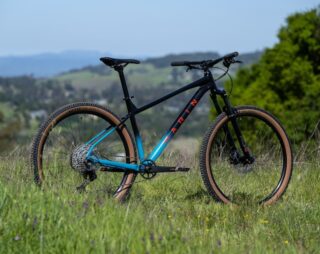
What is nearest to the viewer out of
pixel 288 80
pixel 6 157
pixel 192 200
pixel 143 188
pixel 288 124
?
pixel 192 200

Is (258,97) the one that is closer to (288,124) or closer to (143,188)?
(288,124)

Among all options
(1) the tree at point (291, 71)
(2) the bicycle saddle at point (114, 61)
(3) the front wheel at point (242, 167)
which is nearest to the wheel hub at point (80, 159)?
(2) the bicycle saddle at point (114, 61)

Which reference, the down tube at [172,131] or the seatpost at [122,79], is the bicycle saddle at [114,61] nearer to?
the seatpost at [122,79]

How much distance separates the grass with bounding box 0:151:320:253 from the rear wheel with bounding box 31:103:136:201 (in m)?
0.23

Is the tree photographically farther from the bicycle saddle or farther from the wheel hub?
the wheel hub

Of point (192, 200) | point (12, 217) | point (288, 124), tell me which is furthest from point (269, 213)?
point (288, 124)

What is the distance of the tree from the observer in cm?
3312

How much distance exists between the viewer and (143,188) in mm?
5930

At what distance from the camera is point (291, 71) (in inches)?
1324

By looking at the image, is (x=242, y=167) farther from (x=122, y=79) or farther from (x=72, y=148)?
(x=72, y=148)

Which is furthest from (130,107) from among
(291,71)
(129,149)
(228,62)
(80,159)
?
(291,71)

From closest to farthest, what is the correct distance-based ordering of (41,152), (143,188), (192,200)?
(41,152)
(192,200)
(143,188)

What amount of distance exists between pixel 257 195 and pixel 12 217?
9.75 feet

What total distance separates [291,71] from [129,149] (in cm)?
2954
